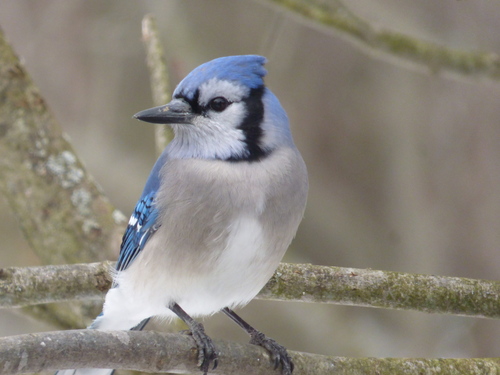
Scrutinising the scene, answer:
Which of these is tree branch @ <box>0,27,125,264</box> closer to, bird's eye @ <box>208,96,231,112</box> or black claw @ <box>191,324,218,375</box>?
bird's eye @ <box>208,96,231,112</box>

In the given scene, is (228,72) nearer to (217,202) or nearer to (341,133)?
(217,202)

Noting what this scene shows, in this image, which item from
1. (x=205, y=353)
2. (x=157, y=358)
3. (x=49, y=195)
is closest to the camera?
(x=157, y=358)

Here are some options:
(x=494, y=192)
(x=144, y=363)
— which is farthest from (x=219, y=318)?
(x=144, y=363)

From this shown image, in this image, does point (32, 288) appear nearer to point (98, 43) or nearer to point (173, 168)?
point (173, 168)

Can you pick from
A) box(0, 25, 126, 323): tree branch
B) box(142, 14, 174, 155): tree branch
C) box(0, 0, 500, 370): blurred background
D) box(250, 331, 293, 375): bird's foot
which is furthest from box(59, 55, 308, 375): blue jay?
box(0, 0, 500, 370): blurred background

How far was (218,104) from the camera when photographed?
2594mm

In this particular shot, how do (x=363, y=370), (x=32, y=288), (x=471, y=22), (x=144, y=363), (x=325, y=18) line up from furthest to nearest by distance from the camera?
(x=471, y=22) → (x=325, y=18) → (x=32, y=288) → (x=363, y=370) → (x=144, y=363)

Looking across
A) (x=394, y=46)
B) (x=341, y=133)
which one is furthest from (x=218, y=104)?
(x=341, y=133)

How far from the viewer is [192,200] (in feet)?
8.19

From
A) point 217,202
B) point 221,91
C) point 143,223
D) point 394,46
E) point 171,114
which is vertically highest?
point 394,46

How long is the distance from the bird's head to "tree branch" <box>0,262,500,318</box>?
55 cm

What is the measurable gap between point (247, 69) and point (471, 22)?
2.69 meters

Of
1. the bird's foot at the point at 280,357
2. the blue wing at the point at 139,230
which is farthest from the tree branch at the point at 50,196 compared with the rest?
the bird's foot at the point at 280,357

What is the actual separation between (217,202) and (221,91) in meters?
0.43
